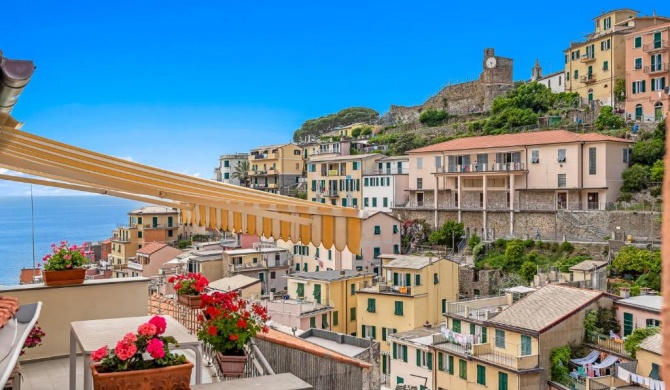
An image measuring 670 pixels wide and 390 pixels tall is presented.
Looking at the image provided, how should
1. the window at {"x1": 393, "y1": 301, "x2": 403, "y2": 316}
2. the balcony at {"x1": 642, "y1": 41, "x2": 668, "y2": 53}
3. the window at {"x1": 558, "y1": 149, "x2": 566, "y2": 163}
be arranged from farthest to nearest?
the balcony at {"x1": 642, "y1": 41, "x2": 668, "y2": 53} → the window at {"x1": 558, "y1": 149, "x2": 566, "y2": 163} → the window at {"x1": 393, "y1": 301, "x2": 403, "y2": 316}

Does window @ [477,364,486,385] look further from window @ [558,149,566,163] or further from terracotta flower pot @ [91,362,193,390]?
window @ [558,149,566,163]

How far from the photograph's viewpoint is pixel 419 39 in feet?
434

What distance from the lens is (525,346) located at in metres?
18.6

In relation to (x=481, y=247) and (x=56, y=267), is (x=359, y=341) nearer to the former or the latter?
(x=56, y=267)

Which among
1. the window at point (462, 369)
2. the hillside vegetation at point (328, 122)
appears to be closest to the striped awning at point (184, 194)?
the window at point (462, 369)

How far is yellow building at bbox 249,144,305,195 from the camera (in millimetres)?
53312

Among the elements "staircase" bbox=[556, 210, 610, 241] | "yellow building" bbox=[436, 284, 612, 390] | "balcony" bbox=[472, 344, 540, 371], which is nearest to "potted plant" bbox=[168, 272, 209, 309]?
"yellow building" bbox=[436, 284, 612, 390]

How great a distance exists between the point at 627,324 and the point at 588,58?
29.2 meters

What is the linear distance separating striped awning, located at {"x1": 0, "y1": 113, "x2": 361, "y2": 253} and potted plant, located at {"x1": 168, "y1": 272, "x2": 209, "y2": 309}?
42.1 inches

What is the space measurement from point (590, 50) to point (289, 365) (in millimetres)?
44854

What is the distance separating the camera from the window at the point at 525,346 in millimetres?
18531

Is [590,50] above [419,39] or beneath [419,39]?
beneath

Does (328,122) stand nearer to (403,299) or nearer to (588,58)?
(588,58)

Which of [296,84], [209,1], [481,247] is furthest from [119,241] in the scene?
[296,84]
